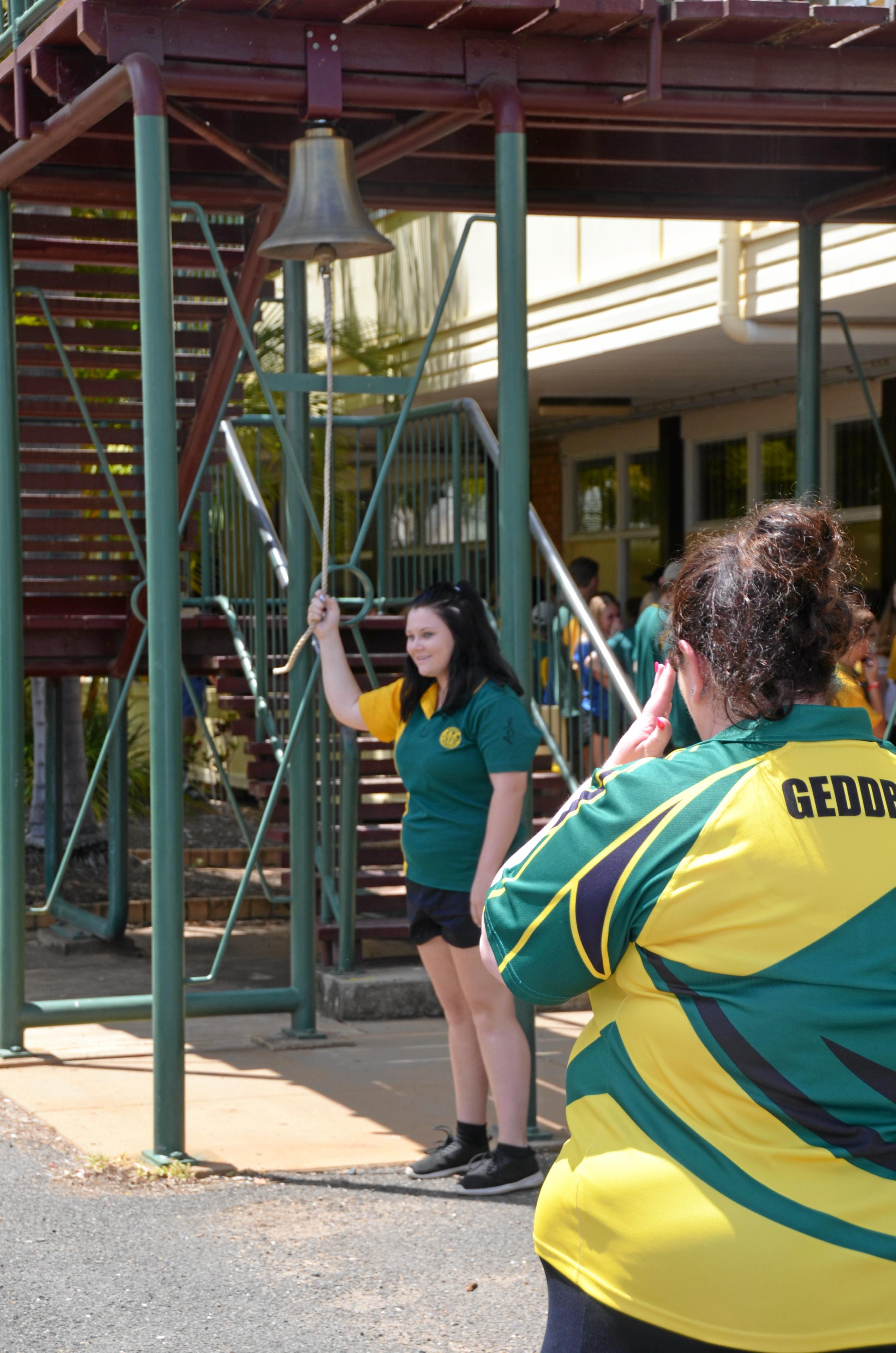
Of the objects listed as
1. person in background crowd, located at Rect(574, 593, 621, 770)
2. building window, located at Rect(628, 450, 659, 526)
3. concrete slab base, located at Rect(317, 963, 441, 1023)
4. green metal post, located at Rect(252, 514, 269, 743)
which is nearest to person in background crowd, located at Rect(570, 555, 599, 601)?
person in background crowd, located at Rect(574, 593, 621, 770)

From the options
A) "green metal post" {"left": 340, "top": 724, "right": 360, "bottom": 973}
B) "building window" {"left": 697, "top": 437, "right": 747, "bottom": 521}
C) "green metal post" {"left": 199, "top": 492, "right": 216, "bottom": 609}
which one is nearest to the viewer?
"green metal post" {"left": 340, "top": 724, "right": 360, "bottom": 973}

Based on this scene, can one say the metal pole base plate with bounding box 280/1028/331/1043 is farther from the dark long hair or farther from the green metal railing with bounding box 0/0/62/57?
the green metal railing with bounding box 0/0/62/57

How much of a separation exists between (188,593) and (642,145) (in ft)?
17.5

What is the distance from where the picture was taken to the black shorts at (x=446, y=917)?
5.15 meters

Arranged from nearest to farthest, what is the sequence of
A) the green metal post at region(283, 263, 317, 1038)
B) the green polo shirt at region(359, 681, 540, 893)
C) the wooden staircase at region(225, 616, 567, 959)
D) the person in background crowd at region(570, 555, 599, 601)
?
the green polo shirt at region(359, 681, 540, 893) < the green metal post at region(283, 263, 317, 1038) < the wooden staircase at region(225, 616, 567, 959) < the person in background crowd at region(570, 555, 599, 601)

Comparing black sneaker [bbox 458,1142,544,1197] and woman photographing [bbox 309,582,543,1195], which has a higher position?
woman photographing [bbox 309,582,543,1195]

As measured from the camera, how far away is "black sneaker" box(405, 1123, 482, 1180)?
5398 mm

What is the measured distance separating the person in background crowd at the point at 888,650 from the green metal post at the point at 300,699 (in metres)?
3.15

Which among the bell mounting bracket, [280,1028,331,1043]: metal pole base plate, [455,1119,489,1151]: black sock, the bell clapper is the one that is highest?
the bell mounting bracket

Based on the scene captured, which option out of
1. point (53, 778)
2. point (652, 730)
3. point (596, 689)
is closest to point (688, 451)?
point (596, 689)

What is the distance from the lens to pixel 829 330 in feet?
34.2

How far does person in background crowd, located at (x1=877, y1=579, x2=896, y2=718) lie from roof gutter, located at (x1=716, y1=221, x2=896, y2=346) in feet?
5.05

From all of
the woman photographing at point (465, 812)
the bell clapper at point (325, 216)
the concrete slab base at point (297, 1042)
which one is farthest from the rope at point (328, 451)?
the concrete slab base at point (297, 1042)

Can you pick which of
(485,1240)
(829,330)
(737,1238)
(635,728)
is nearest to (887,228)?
(829,330)
